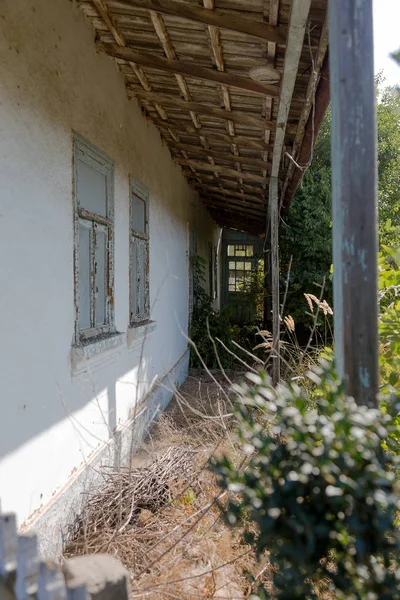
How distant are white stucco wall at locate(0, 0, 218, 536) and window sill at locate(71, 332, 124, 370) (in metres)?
0.06

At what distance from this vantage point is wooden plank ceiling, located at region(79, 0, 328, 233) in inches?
108

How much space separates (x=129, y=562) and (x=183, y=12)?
129 inches

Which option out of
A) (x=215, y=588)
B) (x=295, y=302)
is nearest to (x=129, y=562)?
A: (x=215, y=588)

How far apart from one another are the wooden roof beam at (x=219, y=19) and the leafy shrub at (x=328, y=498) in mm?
2281

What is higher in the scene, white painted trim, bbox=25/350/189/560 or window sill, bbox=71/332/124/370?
window sill, bbox=71/332/124/370

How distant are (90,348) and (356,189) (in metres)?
2.28

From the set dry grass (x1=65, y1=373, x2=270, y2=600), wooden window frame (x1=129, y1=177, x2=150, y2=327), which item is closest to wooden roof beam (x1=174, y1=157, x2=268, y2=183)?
wooden window frame (x1=129, y1=177, x2=150, y2=327)

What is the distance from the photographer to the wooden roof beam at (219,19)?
273 centimetres

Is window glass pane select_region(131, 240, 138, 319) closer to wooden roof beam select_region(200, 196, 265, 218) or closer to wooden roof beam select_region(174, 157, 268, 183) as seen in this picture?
wooden roof beam select_region(174, 157, 268, 183)

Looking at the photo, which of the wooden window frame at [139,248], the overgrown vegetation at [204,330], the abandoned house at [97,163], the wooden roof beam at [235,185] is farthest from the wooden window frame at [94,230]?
the overgrown vegetation at [204,330]

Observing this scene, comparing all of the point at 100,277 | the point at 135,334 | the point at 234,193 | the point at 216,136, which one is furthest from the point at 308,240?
the point at 100,277

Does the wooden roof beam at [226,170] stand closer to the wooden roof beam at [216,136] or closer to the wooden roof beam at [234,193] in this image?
the wooden roof beam at [216,136]

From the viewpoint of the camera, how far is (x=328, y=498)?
120 cm

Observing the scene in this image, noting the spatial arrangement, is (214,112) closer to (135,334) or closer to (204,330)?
(135,334)
